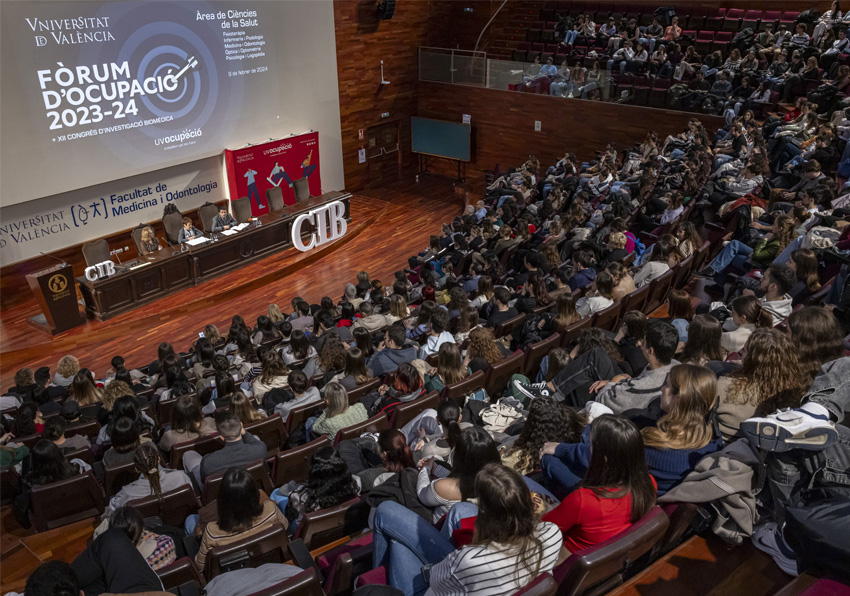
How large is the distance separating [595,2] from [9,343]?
1254 centimetres

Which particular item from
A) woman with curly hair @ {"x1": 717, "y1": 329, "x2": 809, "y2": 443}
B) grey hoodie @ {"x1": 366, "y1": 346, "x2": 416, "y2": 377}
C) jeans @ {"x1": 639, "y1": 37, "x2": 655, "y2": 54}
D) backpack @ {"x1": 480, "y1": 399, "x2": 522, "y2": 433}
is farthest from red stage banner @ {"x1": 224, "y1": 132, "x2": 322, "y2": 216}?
woman with curly hair @ {"x1": 717, "y1": 329, "x2": 809, "y2": 443}

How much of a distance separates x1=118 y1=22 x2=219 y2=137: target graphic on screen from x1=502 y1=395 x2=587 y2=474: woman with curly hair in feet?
28.8

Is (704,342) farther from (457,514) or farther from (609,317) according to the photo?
(457,514)

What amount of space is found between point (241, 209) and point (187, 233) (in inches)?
46.0

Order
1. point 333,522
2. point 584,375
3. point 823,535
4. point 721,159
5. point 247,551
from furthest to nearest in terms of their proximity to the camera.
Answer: point 721,159 → point 584,375 → point 333,522 → point 247,551 → point 823,535

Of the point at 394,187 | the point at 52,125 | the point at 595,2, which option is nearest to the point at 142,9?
the point at 52,125

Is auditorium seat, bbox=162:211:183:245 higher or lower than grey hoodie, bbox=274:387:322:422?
lower

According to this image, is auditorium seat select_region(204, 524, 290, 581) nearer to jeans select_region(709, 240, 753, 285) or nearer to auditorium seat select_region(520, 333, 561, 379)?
auditorium seat select_region(520, 333, 561, 379)

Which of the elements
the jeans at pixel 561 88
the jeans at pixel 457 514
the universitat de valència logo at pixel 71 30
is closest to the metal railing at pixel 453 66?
the jeans at pixel 561 88

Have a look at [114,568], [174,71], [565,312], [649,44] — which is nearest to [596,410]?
[565,312]

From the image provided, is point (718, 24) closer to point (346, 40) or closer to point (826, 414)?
point (346, 40)

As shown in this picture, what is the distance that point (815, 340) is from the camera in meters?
2.82

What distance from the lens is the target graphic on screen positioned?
9.43 metres

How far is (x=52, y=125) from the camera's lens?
8.61m
